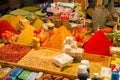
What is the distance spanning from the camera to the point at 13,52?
1807 millimetres

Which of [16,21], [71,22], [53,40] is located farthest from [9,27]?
[71,22]

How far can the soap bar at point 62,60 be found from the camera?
158 centimetres

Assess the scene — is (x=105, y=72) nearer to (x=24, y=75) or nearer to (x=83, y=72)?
(x=83, y=72)

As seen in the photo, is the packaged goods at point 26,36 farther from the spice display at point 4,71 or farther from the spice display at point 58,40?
the spice display at point 4,71

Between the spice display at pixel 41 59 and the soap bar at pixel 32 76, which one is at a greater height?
the spice display at pixel 41 59

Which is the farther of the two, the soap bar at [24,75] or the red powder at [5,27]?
the red powder at [5,27]

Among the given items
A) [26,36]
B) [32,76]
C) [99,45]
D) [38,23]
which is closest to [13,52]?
[26,36]

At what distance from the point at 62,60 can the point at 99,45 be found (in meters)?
0.34

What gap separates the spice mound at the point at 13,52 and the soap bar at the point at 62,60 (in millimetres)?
296

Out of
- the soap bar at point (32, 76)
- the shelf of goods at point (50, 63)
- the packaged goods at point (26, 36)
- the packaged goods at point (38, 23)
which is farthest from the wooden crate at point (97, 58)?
the packaged goods at point (38, 23)

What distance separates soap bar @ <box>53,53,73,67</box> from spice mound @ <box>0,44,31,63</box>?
0.30m

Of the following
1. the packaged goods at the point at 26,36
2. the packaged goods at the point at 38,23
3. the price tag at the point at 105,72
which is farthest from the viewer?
the packaged goods at the point at 38,23

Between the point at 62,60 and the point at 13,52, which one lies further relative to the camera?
the point at 13,52

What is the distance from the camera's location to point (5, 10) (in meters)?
3.30
